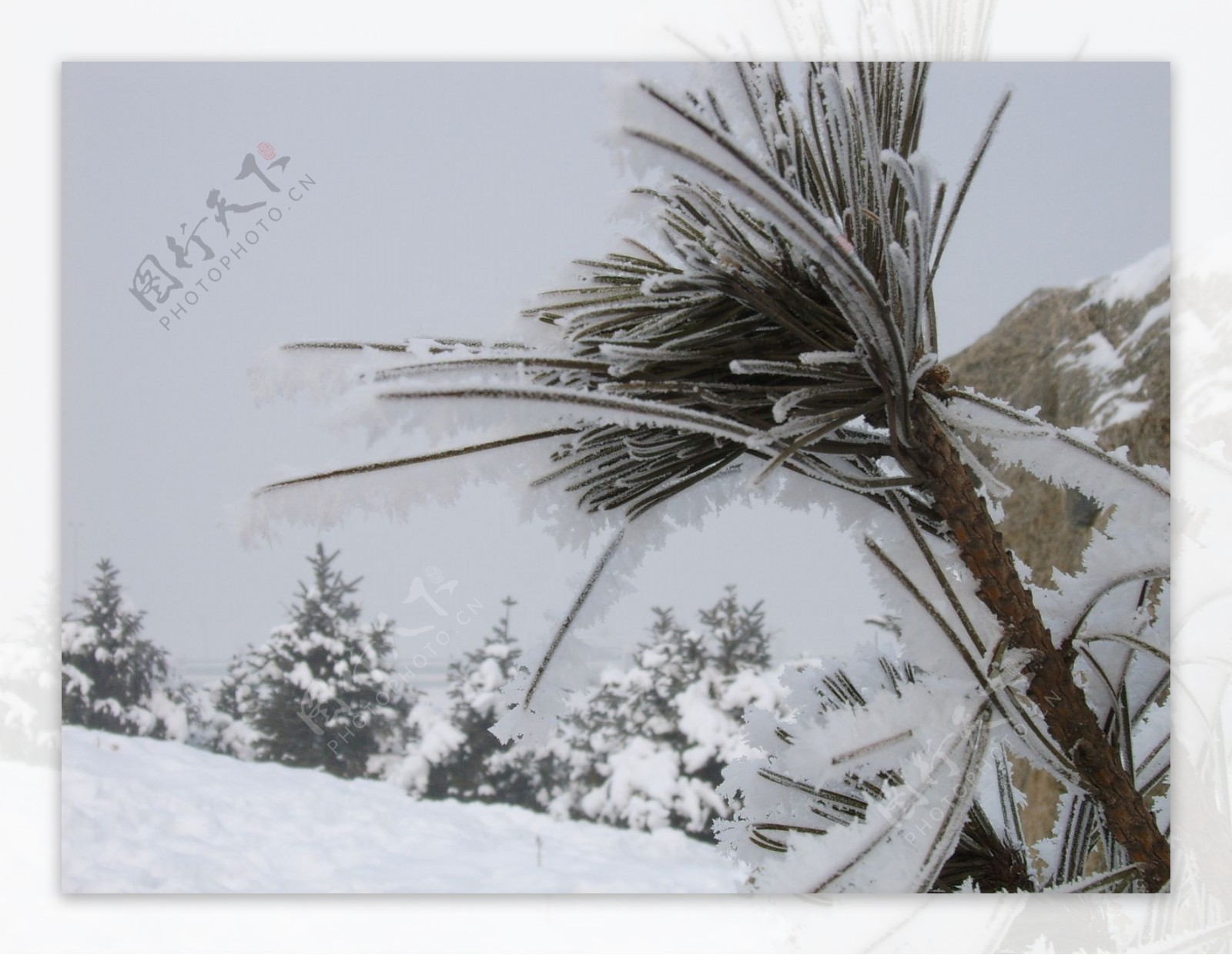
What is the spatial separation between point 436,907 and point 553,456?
3.28 feet

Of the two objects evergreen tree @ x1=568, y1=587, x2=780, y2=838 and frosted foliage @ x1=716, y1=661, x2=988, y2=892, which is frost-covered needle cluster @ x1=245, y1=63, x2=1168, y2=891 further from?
evergreen tree @ x1=568, y1=587, x2=780, y2=838

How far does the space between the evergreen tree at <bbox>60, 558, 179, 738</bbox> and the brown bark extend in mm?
1202

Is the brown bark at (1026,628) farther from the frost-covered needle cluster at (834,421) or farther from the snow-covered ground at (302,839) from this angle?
the snow-covered ground at (302,839)

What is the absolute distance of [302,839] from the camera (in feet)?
4.99

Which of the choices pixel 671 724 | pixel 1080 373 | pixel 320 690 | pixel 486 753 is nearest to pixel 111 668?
pixel 320 690

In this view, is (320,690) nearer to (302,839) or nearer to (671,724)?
(302,839)

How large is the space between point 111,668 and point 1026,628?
137 centimetres

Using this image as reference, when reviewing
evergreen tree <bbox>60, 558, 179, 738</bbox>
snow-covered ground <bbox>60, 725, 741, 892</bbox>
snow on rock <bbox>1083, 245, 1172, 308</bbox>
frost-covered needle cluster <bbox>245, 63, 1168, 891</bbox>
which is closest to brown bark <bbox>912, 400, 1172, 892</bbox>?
frost-covered needle cluster <bbox>245, 63, 1168, 891</bbox>

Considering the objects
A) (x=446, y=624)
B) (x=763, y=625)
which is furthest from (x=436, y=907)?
(x=763, y=625)

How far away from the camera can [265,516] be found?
452 millimetres

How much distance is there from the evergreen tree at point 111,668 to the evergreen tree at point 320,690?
0.10m

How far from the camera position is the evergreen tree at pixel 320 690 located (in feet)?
5.03

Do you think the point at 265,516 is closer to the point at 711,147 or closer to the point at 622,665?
the point at 711,147

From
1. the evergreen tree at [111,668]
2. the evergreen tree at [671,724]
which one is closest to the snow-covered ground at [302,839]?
the evergreen tree at [111,668]
